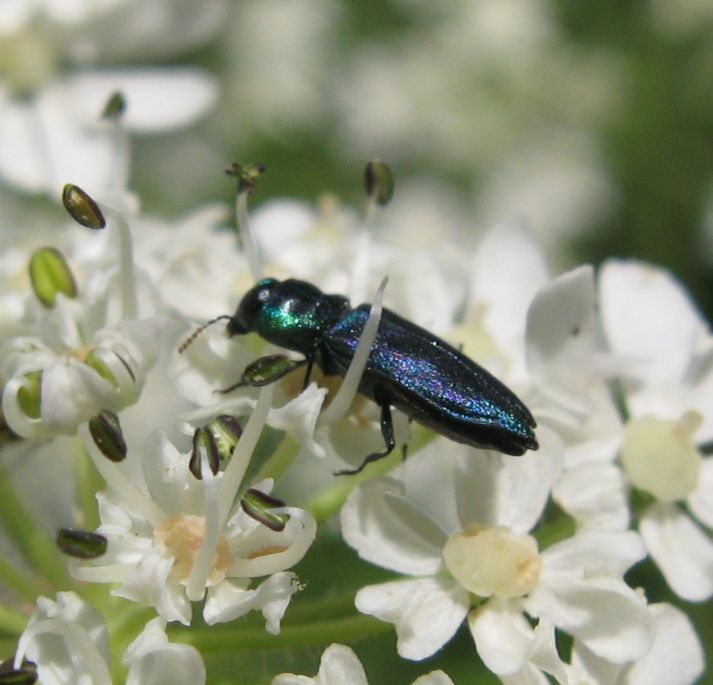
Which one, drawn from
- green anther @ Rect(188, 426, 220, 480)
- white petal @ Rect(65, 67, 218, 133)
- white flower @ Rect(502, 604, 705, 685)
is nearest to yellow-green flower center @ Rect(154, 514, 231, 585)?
green anther @ Rect(188, 426, 220, 480)

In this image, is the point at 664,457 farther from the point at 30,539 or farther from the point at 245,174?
the point at 30,539

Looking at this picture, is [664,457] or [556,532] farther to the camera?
[664,457]

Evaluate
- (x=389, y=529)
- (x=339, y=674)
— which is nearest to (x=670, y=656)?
(x=389, y=529)

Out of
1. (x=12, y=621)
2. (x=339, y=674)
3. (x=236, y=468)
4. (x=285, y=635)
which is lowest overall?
(x=12, y=621)

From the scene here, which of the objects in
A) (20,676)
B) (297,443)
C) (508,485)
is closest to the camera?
(20,676)

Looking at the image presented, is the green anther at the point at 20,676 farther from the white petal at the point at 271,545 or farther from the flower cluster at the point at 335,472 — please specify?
the white petal at the point at 271,545

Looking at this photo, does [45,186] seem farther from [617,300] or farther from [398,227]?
[398,227]
